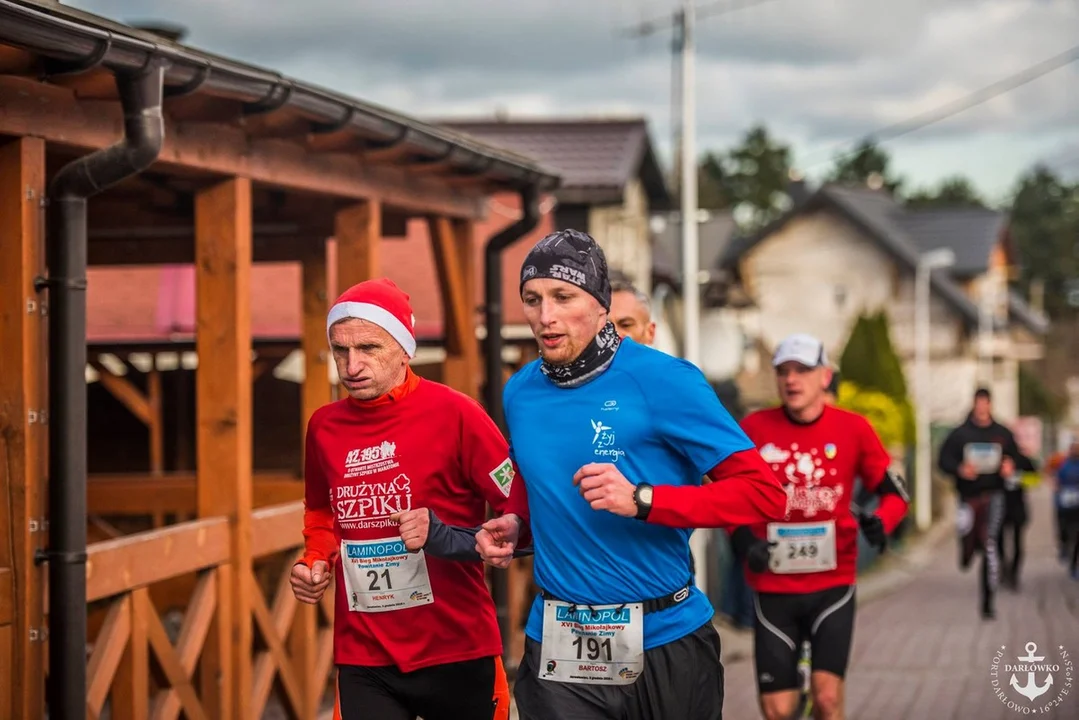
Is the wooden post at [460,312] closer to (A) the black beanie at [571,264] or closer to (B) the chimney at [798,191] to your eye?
(A) the black beanie at [571,264]

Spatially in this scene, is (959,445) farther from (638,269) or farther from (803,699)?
(638,269)

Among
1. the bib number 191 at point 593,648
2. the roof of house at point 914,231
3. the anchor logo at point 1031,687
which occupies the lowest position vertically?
the anchor logo at point 1031,687

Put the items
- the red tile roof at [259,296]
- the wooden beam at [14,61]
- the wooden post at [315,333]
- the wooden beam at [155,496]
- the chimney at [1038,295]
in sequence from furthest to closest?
the chimney at [1038,295], the red tile roof at [259,296], the wooden beam at [155,496], the wooden post at [315,333], the wooden beam at [14,61]

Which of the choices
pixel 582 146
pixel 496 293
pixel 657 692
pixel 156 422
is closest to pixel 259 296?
pixel 156 422

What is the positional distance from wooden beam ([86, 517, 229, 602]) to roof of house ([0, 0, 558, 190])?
Answer: 1806mm

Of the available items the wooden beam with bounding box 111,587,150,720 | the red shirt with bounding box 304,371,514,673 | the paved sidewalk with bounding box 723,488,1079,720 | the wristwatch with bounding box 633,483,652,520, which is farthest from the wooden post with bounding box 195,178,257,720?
the wristwatch with bounding box 633,483,652,520

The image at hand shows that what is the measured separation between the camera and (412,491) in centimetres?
517

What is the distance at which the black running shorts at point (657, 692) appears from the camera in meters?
4.58

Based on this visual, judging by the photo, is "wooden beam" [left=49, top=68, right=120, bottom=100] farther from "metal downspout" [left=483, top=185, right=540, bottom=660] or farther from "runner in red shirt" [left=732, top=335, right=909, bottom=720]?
"metal downspout" [left=483, top=185, right=540, bottom=660]

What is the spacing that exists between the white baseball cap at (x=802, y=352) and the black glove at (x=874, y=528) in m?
0.72

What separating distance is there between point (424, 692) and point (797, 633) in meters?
2.84

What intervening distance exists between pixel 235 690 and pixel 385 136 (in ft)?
8.87

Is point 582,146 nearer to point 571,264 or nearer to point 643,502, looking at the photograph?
point 571,264

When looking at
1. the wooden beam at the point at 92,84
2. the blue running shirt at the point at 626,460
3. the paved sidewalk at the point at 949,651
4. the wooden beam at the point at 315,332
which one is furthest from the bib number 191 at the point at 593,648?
the wooden beam at the point at 315,332
